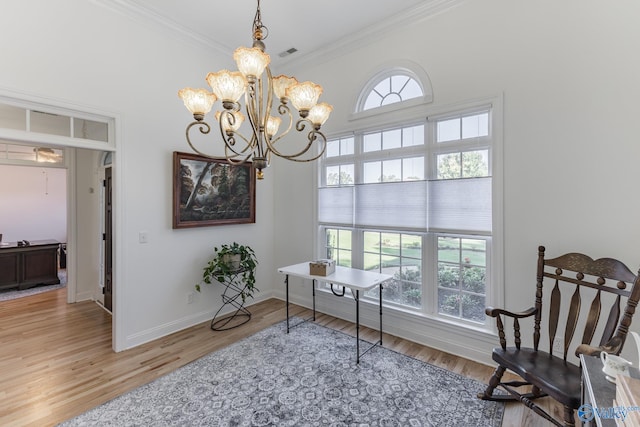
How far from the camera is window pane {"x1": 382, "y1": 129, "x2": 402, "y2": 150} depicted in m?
3.27

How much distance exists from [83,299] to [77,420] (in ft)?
10.7

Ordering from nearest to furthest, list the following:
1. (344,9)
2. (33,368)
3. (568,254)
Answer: (568,254), (33,368), (344,9)

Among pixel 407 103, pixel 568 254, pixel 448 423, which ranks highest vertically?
pixel 407 103

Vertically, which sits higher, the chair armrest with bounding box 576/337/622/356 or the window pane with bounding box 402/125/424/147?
the window pane with bounding box 402/125/424/147

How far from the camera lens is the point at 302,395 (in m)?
2.26

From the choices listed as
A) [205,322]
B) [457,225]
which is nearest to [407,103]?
[457,225]

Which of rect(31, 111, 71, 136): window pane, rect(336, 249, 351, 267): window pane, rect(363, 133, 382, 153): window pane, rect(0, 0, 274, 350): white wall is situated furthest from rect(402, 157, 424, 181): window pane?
rect(31, 111, 71, 136): window pane

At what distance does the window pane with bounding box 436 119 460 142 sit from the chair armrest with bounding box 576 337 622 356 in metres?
1.98

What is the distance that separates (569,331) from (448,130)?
199 centimetres

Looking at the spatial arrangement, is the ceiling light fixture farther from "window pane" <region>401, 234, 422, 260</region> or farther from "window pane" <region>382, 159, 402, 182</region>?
"window pane" <region>401, 234, 422, 260</region>

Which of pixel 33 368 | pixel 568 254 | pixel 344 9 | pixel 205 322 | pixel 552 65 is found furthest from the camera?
pixel 205 322

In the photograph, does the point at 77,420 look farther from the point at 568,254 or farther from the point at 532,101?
the point at 532,101

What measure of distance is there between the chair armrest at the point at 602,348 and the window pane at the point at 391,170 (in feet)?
6.92

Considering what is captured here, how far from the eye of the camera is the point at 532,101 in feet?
8.02
